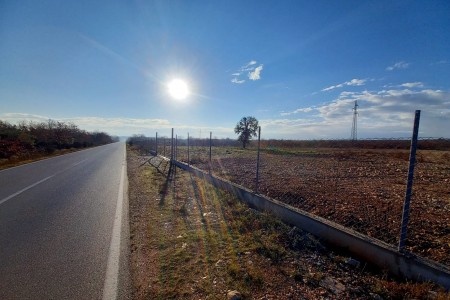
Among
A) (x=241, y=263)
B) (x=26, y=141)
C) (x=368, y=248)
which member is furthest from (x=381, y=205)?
(x=26, y=141)

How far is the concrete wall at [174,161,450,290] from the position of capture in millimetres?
3199

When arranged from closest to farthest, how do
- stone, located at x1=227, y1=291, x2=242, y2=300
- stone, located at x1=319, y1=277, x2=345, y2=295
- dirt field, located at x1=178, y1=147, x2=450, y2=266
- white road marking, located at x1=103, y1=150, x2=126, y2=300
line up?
stone, located at x1=227, y1=291, x2=242, y2=300, white road marking, located at x1=103, y1=150, x2=126, y2=300, stone, located at x1=319, y1=277, x2=345, y2=295, dirt field, located at x1=178, y1=147, x2=450, y2=266

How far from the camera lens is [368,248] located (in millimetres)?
3893

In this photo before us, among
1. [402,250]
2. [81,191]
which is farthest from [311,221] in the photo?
[81,191]

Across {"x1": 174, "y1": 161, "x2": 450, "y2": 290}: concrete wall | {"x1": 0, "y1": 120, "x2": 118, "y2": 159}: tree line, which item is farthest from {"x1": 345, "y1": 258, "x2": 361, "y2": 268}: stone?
{"x1": 0, "y1": 120, "x2": 118, "y2": 159}: tree line

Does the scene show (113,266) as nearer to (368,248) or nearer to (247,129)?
(368,248)

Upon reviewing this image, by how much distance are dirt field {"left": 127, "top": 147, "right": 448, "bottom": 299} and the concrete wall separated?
0.19m

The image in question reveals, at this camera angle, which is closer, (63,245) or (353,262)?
(353,262)

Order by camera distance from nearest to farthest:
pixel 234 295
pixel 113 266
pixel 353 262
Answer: pixel 234 295 < pixel 113 266 < pixel 353 262

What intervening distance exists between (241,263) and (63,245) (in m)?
3.18

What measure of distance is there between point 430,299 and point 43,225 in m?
6.82

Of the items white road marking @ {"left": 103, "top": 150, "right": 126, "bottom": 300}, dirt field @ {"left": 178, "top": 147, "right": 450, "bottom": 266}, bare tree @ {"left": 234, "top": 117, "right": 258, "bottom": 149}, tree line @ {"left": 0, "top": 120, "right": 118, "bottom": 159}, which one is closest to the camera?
white road marking @ {"left": 103, "top": 150, "right": 126, "bottom": 300}

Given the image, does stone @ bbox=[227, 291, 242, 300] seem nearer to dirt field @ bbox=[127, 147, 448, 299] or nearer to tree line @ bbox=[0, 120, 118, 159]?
dirt field @ bbox=[127, 147, 448, 299]

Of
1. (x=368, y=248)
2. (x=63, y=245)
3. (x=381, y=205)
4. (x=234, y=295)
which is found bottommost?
(x=63, y=245)
